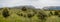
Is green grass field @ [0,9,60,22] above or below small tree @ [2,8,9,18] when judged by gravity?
below

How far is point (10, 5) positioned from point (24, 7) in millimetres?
246

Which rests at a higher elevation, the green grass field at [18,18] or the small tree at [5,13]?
the small tree at [5,13]

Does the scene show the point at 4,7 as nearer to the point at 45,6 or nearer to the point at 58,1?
the point at 45,6

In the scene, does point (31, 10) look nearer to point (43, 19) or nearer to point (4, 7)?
point (43, 19)

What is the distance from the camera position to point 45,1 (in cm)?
210

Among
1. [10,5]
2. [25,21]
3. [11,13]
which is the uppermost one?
[10,5]

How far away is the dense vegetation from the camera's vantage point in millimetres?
2053

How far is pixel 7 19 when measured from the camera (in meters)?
2.05

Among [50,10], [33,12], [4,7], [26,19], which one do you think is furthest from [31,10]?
[4,7]

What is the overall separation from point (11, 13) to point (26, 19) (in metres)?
0.28

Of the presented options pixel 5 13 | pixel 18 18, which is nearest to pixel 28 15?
pixel 18 18

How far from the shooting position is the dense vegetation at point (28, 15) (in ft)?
6.73

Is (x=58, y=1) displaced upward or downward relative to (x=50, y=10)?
upward

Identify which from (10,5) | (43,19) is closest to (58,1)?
(43,19)
